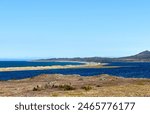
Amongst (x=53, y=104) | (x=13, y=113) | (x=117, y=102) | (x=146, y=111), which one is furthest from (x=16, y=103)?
(x=146, y=111)

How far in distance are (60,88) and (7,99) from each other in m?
29.3

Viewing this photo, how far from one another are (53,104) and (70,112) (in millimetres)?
799

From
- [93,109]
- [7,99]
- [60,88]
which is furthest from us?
[60,88]

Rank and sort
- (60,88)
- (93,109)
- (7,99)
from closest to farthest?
(93,109)
(7,99)
(60,88)

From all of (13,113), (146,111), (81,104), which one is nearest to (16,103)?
(13,113)

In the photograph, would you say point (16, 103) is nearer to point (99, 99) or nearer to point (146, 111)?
point (99, 99)

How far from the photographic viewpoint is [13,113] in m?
16.1

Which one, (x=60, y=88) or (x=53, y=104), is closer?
(x=53, y=104)

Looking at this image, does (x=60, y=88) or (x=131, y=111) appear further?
(x=60, y=88)

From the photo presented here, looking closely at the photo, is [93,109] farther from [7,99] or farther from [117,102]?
[7,99]

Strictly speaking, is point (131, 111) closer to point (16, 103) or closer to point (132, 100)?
point (132, 100)

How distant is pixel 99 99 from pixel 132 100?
1.28 meters

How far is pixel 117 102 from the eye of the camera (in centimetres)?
1598

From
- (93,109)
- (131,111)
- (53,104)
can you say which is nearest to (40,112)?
(53,104)
